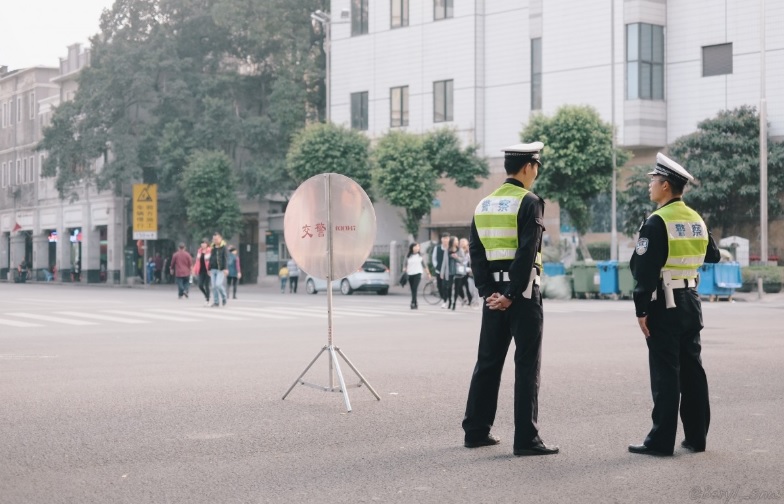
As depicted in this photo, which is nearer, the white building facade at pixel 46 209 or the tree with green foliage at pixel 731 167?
the tree with green foliage at pixel 731 167

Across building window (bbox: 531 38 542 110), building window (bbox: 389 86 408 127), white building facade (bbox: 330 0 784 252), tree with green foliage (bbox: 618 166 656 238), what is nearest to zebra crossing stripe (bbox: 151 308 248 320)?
white building facade (bbox: 330 0 784 252)

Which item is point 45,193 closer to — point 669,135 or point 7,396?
point 669,135

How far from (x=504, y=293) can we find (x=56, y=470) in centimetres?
300

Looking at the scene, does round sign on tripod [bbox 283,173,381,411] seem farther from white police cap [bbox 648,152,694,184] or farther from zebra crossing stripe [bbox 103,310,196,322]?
zebra crossing stripe [bbox 103,310,196,322]

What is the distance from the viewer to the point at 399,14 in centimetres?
5428

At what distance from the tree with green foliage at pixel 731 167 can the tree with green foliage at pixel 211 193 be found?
849 inches

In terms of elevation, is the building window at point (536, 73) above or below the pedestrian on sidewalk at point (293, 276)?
above

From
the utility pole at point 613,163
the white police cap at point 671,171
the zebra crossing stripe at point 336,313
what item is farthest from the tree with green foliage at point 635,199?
the white police cap at point 671,171

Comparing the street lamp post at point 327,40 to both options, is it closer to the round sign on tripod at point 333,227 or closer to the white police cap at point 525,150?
the round sign on tripod at point 333,227

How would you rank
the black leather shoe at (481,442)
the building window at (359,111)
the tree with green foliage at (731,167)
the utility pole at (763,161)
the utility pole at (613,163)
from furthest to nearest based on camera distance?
the building window at (359,111) → the utility pole at (613,163) → the tree with green foliage at (731,167) → the utility pole at (763,161) → the black leather shoe at (481,442)

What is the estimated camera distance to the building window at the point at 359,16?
55.8 metres

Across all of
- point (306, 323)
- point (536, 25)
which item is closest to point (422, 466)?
point (306, 323)

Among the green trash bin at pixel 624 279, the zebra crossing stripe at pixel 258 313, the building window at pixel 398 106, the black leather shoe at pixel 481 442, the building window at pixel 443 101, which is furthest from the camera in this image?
the building window at pixel 398 106

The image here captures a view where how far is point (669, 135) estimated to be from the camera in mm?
46156
